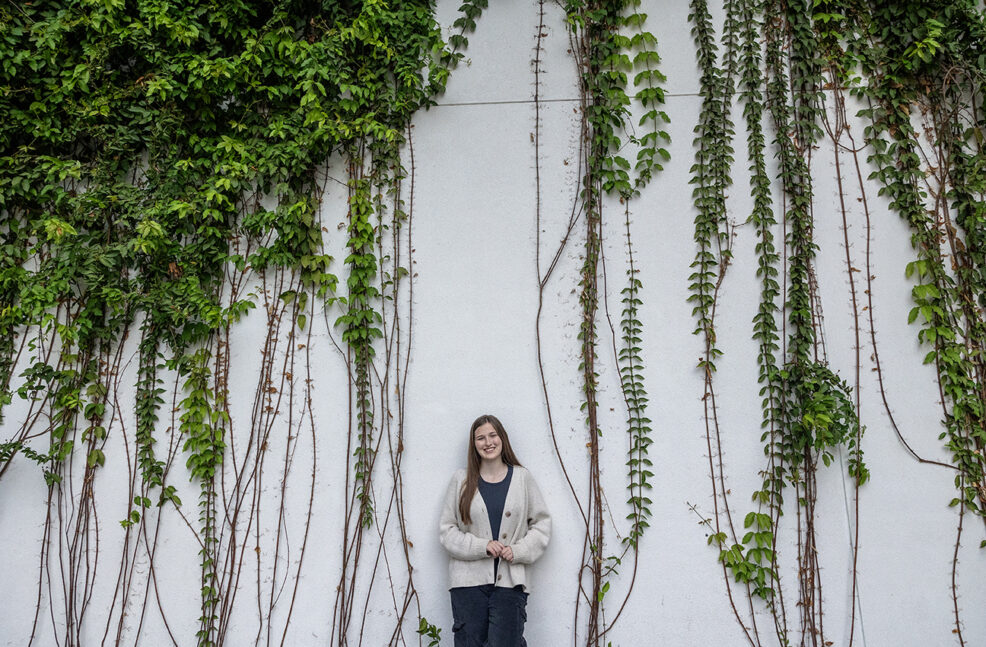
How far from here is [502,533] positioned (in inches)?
118

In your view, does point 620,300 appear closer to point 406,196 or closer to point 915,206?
point 406,196

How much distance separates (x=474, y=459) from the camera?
123 inches

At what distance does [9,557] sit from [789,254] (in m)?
4.27

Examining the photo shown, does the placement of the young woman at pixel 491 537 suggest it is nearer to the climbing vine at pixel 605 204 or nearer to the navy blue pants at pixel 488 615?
the navy blue pants at pixel 488 615

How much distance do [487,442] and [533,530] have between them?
0.45 meters

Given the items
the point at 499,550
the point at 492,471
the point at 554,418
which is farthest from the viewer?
the point at 554,418

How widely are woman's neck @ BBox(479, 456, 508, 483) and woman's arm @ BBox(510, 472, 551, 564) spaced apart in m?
0.12

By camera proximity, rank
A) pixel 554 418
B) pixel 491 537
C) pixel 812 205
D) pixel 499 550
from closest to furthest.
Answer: pixel 499 550 → pixel 491 537 → pixel 554 418 → pixel 812 205

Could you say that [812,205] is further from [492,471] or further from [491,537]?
[491,537]

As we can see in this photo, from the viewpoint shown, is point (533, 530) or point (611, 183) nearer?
point (533, 530)

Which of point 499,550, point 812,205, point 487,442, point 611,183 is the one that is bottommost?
point 499,550

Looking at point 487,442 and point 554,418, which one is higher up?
point 554,418

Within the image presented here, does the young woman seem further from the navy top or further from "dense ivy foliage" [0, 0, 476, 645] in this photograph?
"dense ivy foliage" [0, 0, 476, 645]

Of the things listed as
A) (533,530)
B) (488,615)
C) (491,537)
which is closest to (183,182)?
(491,537)
